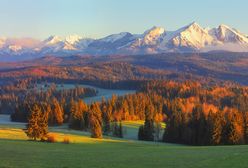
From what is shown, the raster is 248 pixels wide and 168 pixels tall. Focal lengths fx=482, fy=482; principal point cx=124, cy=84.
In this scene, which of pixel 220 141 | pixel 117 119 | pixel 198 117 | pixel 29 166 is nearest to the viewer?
pixel 29 166

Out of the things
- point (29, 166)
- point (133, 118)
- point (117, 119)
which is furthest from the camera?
point (133, 118)

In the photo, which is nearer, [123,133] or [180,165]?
[180,165]

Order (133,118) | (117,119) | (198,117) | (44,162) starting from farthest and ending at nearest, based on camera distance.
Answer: (133,118)
(117,119)
(198,117)
(44,162)

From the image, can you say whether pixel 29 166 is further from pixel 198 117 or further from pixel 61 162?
pixel 198 117

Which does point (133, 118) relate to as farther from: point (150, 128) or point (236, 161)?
point (236, 161)

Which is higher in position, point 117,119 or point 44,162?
point 44,162

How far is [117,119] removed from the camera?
17525 cm

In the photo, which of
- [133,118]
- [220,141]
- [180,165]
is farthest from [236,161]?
[133,118]

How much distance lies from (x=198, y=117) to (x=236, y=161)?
79.4 meters

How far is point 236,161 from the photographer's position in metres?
45.5

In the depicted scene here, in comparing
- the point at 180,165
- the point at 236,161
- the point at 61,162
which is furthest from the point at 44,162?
the point at 236,161

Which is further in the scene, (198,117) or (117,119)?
(117,119)

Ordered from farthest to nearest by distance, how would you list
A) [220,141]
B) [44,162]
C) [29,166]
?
[220,141]
[44,162]
[29,166]

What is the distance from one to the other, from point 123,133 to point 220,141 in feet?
123
